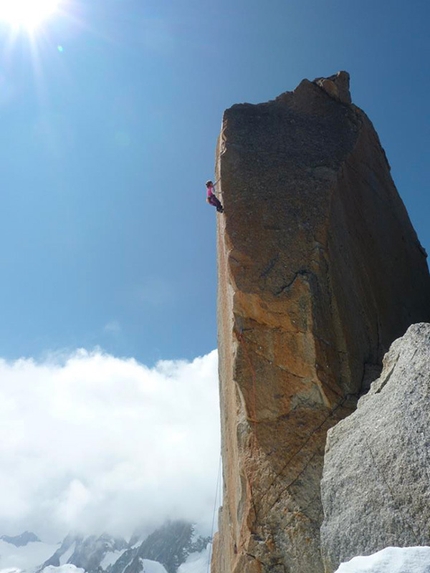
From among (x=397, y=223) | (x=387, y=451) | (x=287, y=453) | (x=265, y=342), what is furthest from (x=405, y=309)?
(x=387, y=451)

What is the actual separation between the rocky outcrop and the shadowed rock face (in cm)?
298

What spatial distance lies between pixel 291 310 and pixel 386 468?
238 inches

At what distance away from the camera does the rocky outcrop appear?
26.0ft

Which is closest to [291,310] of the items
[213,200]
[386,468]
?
[213,200]

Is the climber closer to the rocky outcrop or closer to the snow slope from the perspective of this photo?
the rocky outcrop

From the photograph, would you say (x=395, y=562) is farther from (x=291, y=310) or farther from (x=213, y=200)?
(x=213, y=200)

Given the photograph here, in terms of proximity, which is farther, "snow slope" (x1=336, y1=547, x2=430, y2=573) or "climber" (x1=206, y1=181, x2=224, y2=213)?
"climber" (x1=206, y1=181, x2=224, y2=213)

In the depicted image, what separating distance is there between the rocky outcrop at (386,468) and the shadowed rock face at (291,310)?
2980mm

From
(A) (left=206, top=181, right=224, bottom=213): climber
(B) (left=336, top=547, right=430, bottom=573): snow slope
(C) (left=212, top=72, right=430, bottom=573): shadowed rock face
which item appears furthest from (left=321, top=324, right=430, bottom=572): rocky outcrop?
(A) (left=206, top=181, right=224, bottom=213): climber

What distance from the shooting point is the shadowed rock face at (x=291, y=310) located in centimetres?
1274

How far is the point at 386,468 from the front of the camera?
854 centimetres

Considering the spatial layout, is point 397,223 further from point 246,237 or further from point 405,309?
point 246,237

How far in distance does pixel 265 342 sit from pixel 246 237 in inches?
128

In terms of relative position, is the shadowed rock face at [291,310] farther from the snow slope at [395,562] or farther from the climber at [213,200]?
the snow slope at [395,562]
